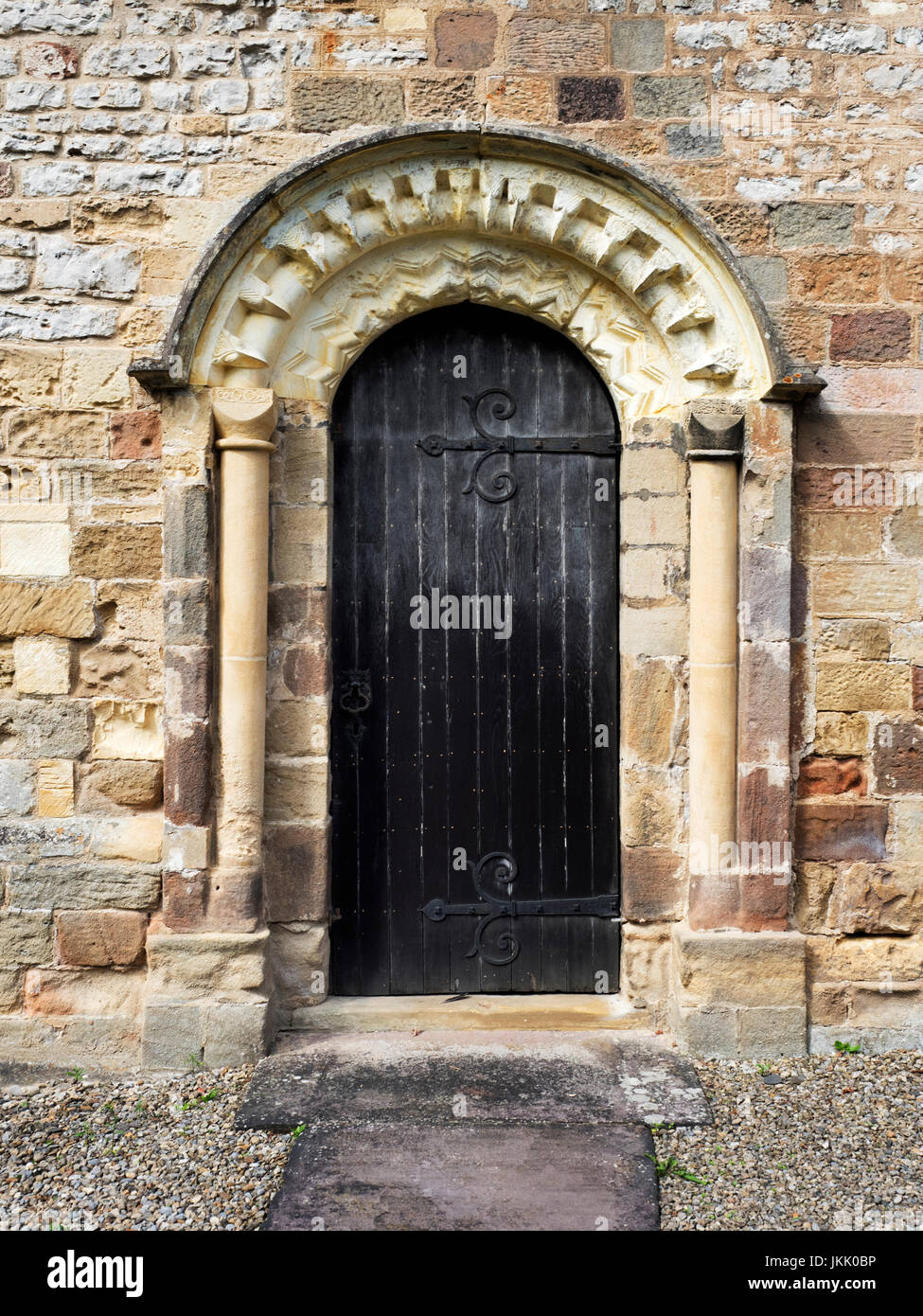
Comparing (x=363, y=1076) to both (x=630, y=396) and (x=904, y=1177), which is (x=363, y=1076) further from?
(x=630, y=396)

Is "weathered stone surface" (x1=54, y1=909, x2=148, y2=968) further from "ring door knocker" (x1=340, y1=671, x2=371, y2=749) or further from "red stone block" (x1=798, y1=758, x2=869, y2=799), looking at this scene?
"red stone block" (x1=798, y1=758, x2=869, y2=799)

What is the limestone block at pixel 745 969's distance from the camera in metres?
3.42

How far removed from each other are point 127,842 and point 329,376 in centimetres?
185

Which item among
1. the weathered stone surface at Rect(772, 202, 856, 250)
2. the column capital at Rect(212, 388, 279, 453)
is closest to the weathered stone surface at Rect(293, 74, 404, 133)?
the column capital at Rect(212, 388, 279, 453)

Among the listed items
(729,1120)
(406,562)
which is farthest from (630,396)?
(729,1120)

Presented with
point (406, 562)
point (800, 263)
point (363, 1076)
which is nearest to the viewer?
point (363, 1076)

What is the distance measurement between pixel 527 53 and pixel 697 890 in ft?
9.98

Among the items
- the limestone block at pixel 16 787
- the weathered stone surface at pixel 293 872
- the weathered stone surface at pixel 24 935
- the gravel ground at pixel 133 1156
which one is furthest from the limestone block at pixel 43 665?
the gravel ground at pixel 133 1156

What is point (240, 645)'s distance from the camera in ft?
11.3

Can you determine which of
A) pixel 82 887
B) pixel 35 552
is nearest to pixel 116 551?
pixel 35 552

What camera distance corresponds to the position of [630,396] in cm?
365

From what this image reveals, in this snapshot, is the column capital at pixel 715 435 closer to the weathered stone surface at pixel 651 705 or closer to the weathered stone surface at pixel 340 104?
the weathered stone surface at pixel 651 705

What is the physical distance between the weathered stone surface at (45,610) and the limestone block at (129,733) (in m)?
0.29

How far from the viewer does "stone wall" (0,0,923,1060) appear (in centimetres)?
344
